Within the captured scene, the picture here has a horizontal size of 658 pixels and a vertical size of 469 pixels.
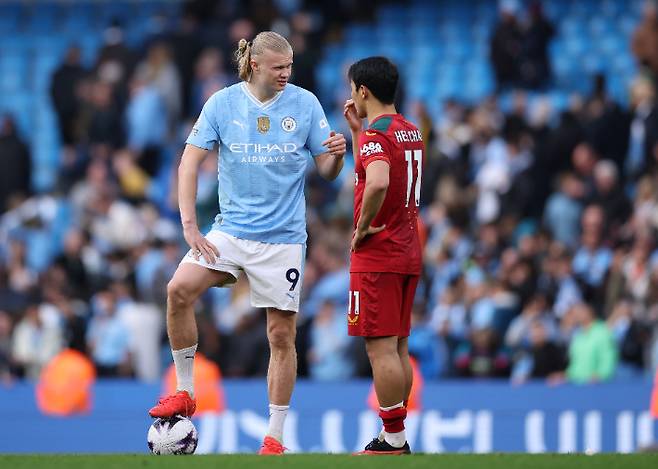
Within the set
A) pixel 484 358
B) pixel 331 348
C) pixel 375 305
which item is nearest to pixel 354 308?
pixel 375 305

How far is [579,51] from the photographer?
20859 mm

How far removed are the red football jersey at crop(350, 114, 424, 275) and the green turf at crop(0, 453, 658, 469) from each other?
1.12 metres

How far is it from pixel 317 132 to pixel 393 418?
65.3 inches

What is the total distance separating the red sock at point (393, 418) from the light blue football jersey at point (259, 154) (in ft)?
3.61

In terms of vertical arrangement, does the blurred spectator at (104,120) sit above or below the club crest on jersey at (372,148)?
above

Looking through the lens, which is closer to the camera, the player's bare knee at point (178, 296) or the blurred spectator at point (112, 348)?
the player's bare knee at point (178, 296)

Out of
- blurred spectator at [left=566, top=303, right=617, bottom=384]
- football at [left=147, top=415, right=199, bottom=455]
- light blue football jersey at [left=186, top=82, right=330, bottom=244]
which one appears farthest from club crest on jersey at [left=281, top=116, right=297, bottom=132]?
blurred spectator at [left=566, top=303, right=617, bottom=384]

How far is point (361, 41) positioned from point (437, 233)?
6.08 metres

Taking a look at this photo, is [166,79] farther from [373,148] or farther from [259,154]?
[373,148]

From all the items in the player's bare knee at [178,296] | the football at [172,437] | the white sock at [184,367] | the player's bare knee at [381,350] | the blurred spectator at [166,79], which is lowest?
the football at [172,437]

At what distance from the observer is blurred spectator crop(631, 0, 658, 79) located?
733 inches

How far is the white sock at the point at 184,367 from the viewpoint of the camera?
882 centimetres

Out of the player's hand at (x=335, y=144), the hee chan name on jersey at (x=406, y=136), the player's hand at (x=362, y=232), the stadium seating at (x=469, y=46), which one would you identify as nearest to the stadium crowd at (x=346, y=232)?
the stadium seating at (x=469, y=46)

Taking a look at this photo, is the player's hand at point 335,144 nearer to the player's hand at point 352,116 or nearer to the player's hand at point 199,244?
the player's hand at point 352,116
